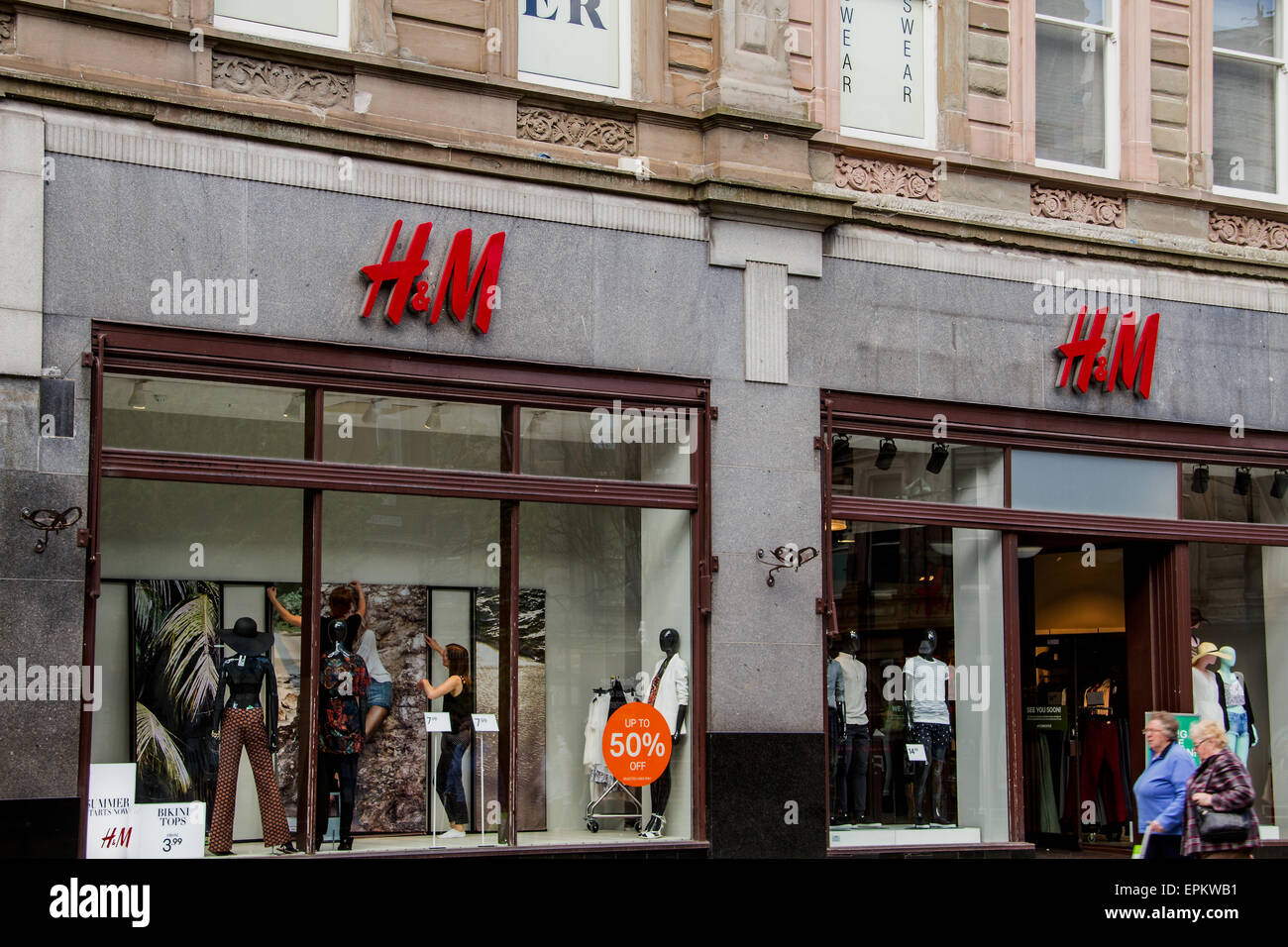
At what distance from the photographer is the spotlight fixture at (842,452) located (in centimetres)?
1456

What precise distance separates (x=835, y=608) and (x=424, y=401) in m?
4.05

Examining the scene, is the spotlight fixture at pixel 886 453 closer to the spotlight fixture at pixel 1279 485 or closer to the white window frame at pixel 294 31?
the spotlight fixture at pixel 1279 485

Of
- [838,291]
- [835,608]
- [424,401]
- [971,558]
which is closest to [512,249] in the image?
[424,401]

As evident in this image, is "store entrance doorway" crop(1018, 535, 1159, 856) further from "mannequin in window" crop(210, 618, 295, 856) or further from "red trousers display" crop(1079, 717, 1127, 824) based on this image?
"mannequin in window" crop(210, 618, 295, 856)

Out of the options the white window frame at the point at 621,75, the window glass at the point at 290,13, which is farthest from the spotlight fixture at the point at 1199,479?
the window glass at the point at 290,13

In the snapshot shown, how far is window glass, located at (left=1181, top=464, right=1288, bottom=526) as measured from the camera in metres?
16.5

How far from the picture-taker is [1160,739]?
11.3 m

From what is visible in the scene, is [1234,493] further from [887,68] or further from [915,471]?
[887,68]

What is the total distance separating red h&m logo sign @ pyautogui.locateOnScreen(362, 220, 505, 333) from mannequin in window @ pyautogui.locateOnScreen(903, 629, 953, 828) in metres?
5.16

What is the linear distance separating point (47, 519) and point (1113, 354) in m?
9.87

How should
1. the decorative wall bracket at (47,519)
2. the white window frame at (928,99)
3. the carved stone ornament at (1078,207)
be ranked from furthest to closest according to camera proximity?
1. the carved stone ornament at (1078,207)
2. the white window frame at (928,99)
3. the decorative wall bracket at (47,519)

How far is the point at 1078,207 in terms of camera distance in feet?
53.2

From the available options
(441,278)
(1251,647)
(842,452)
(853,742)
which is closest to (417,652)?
(441,278)

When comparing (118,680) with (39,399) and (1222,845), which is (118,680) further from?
(1222,845)
